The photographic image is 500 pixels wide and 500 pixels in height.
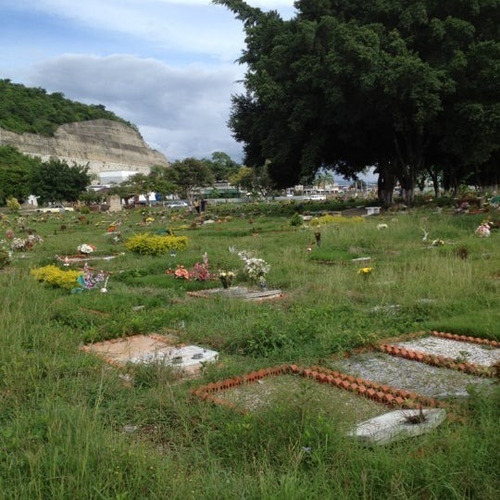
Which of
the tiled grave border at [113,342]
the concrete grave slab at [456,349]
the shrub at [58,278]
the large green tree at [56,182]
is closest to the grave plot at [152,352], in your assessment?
the tiled grave border at [113,342]

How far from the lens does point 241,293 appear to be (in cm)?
782

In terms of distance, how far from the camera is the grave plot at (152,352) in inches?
178

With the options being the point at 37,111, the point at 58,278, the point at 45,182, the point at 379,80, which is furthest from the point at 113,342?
the point at 37,111

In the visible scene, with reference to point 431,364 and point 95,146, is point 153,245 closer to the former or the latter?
point 431,364

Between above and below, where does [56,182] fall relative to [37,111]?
below

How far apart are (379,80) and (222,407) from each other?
818 inches

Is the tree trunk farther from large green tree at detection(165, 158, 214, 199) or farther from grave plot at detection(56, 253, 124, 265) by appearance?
large green tree at detection(165, 158, 214, 199)

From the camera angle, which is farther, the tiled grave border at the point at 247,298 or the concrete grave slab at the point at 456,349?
the tiled grave border at the point at 247,298

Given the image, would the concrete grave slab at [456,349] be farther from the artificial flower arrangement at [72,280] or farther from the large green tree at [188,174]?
the large green tree at [188,174]

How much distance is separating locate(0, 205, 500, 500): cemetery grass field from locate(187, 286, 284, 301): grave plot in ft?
0.68

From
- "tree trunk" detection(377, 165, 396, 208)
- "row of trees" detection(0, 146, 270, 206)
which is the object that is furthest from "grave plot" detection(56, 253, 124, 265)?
"row of trees" detection(0, 146, 270, 206)

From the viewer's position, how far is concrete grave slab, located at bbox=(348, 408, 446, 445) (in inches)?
119

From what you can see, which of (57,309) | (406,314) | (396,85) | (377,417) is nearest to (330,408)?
(377,417)

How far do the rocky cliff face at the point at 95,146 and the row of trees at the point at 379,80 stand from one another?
273ft
